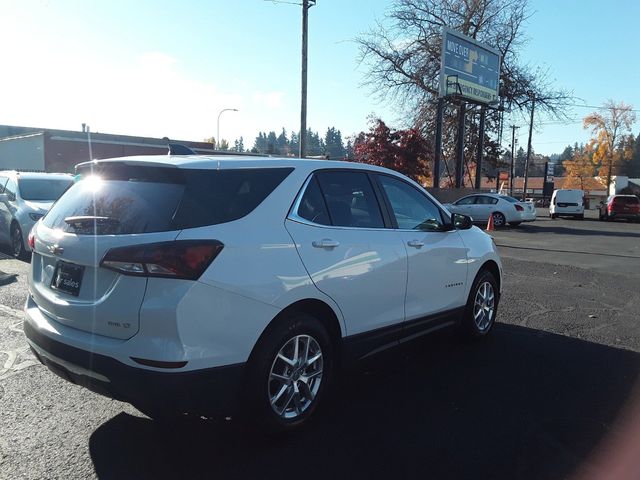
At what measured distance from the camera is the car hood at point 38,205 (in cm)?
952

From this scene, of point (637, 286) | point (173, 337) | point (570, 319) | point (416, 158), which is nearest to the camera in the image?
point (173, 337)

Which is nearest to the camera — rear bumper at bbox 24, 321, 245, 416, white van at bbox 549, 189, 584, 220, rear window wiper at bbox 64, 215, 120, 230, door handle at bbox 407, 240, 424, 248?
rear bumper at bbox 24, 321, 245, 416

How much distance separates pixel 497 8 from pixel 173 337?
119 ft

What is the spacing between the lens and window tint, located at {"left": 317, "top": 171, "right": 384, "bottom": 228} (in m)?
3.84

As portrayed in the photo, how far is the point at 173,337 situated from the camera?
2783 mm

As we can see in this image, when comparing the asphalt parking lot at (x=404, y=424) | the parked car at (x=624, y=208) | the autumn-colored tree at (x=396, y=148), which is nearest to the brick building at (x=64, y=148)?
the autumn-colored tree at (x=396, y=148)

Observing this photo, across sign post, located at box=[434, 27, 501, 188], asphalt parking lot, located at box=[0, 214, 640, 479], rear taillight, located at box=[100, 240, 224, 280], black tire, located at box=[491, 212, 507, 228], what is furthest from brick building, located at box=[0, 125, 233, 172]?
rear taillight, located at box=[100, 240, 224, 280]

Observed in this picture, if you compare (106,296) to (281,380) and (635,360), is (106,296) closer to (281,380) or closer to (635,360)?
(281,380)

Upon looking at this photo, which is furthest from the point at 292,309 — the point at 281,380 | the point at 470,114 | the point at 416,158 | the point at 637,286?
the point at 470,114

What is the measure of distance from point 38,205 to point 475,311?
8241 millimetres

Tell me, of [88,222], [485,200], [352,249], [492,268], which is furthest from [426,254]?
[485,200]

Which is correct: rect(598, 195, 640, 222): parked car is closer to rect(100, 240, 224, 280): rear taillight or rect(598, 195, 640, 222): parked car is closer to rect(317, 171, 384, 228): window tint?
rect(317, 171, 384, 228): window tint

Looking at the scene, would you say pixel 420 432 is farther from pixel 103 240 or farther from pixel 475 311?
pixel 103 240

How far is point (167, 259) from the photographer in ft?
9.24
